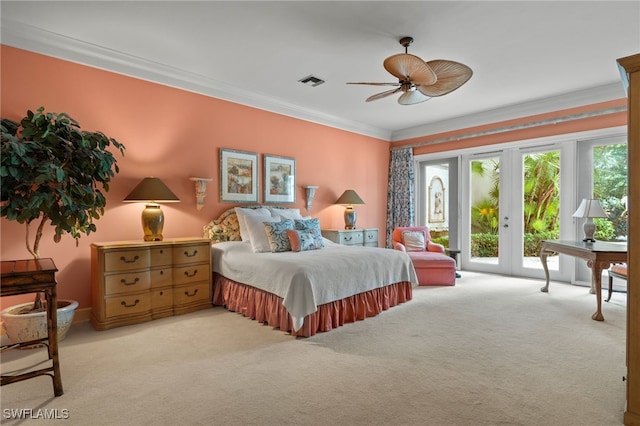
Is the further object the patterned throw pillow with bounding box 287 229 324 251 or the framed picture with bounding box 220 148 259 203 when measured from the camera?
the framed picture with bounding box 220 148 259 203

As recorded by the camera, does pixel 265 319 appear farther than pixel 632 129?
Yes

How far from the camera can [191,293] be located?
3801 mm

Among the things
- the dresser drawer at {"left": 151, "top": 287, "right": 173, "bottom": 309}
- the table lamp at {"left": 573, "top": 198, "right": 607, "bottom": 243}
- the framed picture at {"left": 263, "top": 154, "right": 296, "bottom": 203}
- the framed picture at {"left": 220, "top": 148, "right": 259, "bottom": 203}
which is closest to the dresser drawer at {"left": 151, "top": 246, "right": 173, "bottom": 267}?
the dresser drawer at {"left": 151, "top": 287, "right": 173, "bottom": 309}

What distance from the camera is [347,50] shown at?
3.54 m

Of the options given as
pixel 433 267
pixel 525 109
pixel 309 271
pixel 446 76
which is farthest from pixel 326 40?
pixel 525 109

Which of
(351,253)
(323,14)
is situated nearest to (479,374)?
(351,253)

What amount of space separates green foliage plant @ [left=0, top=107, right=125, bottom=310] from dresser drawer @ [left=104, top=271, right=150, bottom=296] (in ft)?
1.87

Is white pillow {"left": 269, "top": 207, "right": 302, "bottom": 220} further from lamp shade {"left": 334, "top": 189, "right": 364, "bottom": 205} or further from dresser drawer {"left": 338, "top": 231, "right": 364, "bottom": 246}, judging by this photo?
lamp shade {"left": 334, "top": 189, "right": 364, "bottom": 205}

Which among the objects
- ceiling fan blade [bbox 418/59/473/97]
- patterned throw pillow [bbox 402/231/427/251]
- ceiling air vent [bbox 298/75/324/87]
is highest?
ceiling air vent [bbox 298/75/324/87]

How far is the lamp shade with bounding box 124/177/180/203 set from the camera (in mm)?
3537

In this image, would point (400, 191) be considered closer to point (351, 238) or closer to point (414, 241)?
point (414, 241)

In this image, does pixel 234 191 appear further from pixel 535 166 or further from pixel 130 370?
pixel 535 166

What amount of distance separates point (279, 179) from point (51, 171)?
309 cm

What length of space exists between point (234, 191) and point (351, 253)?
199cm
